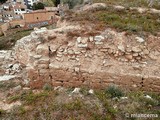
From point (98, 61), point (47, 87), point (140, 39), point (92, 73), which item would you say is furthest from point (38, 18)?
point (140, 39)

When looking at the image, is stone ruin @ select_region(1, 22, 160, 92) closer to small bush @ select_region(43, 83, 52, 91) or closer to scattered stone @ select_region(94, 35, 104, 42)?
scattered stone @ select_region(94, 35, 104, 42)

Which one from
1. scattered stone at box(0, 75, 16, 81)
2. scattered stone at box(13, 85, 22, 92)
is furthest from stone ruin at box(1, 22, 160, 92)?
scattered stone at box(0, 75, 16, 81)

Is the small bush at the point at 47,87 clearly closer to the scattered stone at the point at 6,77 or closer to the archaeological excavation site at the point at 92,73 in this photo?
the archaeological excavation site at the point at 92,73

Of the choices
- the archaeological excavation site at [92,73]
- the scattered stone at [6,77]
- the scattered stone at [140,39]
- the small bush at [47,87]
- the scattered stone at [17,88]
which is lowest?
the scattered stone at [6,77]

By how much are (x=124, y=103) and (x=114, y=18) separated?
4499 mm

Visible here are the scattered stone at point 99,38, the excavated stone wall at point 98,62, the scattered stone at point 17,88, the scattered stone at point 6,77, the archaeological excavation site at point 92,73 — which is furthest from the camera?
the scattered stone at point 6,77

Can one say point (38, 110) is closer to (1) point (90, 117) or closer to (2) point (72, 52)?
(1) point (90, 117)

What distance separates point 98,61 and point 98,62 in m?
0.04

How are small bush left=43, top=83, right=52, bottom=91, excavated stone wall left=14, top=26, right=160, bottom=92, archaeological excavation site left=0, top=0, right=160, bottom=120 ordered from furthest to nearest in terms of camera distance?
1. small bush left=43, top=83, right=52, bottom=91
2. excavated stone wall left=14, top=26, right=160, bottom=92
3. archaeological excavation site left=0, top=0, right=160, bottom=120

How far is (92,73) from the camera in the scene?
6.86m

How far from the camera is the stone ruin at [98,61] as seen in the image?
6.60 meters

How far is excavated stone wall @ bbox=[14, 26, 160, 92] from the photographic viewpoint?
6594 millimetres

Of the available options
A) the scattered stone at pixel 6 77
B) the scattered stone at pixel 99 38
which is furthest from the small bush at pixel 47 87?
the scattered stone at pixel 6 77

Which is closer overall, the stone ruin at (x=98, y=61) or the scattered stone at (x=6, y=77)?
the stone ruin at (x=98, y=61)
